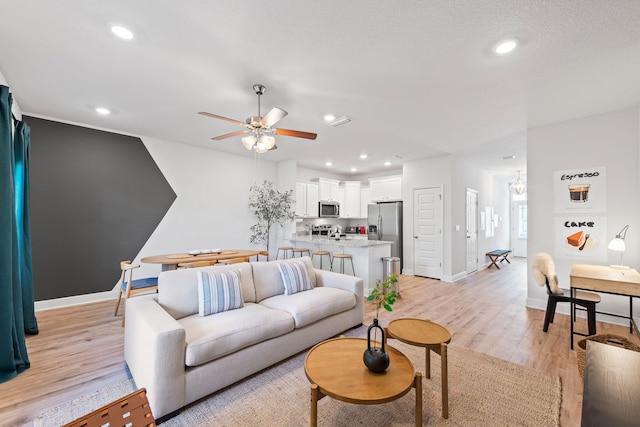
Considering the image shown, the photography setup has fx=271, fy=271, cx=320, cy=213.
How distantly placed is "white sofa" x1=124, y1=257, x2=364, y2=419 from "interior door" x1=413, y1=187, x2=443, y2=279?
3414mm

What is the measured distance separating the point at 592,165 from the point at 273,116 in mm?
4260

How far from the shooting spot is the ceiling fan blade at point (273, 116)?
8.49ft

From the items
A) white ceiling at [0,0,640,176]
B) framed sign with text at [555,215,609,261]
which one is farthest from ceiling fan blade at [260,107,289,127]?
framed sign with text at [555,215,609,261]

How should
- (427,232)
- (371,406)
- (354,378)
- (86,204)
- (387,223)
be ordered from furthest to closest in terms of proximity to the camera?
(387,223), (427,232), (86,204), (371,406), (354,378)

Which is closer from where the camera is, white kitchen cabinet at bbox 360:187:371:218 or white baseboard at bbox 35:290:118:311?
white baseboard at bbox 35:290:118:311

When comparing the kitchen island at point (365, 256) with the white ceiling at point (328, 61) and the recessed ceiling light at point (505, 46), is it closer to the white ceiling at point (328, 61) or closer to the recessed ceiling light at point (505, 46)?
the white ceiling at point (328, 61)

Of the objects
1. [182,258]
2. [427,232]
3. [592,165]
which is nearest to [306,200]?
[427,232]

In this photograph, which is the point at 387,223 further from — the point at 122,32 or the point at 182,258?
the point at 122,32

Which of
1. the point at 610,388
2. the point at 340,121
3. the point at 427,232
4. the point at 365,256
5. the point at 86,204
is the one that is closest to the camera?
the point at 610,388

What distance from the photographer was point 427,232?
6.15 m

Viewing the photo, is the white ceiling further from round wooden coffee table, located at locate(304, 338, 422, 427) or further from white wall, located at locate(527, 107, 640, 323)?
round wooden coffee table, located at locate(304, 338, 422, 427)

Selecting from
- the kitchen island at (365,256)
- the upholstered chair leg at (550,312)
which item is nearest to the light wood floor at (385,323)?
the upholstered chair leg at (550,312)

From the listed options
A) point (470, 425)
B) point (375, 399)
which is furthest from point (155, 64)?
point (470, 425)

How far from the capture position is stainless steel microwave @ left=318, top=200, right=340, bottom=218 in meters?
7.24
